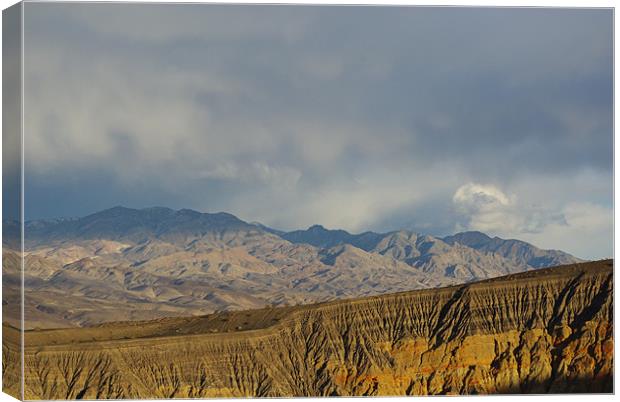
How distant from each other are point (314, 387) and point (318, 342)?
344 centimetres

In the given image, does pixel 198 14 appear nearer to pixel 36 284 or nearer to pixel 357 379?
pixel 357 379

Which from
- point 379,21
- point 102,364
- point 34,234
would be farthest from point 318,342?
point 34,234

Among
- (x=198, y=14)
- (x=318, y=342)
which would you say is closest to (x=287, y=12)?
(x=198, y=14)

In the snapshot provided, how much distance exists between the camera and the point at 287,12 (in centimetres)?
5775

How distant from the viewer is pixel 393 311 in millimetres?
65250

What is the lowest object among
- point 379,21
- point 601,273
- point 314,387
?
point 314,387

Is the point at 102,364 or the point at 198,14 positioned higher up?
the point at 198,14

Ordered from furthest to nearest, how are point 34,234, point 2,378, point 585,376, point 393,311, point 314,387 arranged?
point 34,234 → point 393,311 → point 314,387 → point 585,376 → point 2,378

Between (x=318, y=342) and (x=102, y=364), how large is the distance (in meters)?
10.5

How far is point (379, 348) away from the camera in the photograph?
62.8 meters

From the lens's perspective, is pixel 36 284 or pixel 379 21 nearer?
pixel 379 21

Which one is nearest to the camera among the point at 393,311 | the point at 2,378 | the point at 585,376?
the point at 2,378

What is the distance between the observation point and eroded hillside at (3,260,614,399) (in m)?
57.6

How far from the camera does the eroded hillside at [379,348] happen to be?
57594 mm
